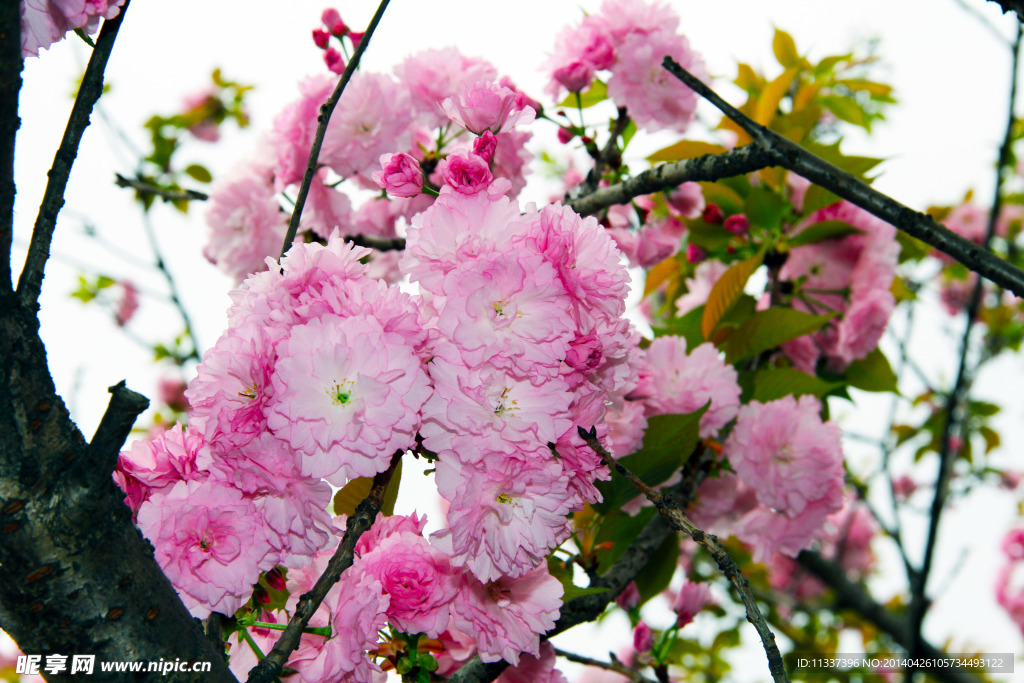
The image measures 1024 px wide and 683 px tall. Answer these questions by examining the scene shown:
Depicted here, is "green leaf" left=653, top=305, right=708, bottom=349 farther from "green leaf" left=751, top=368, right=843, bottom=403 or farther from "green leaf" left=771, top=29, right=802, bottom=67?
"green leaf" left=771, top=29, right=802, bottom=67

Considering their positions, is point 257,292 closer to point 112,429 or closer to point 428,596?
point 112,429

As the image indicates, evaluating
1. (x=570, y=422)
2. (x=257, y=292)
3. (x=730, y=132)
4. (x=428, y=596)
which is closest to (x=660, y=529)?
(x=428, y=596)

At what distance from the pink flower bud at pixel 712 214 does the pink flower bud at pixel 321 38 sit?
1.01 m

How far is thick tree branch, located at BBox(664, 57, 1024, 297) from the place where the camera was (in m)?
1.00

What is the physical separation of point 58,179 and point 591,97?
1334 mm

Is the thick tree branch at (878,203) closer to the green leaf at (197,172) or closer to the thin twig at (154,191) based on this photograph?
the thin twig at (154,191)

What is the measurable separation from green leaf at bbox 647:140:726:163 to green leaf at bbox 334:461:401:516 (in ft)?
3.68

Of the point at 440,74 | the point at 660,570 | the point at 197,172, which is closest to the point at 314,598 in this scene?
the point at 660,570

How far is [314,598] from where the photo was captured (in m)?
0.72

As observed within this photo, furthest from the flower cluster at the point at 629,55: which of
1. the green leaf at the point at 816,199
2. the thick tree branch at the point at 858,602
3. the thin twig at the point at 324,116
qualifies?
the thick tree branch at the point at 858,602

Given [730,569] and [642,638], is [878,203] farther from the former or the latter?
[642,638]

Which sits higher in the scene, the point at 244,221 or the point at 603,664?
the point at 244,221

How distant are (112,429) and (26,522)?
123 millimetres

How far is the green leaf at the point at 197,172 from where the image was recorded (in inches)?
130
